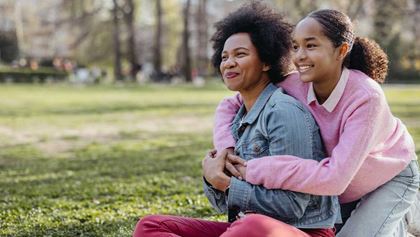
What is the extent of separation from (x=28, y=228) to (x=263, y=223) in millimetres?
2670

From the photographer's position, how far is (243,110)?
10.6 ft

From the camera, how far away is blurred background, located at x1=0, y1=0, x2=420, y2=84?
3506cm

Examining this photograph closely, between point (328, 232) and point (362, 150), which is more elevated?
point (362, 150)

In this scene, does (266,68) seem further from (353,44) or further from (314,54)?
(353,44)

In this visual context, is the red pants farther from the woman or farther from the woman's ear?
the woman's ear

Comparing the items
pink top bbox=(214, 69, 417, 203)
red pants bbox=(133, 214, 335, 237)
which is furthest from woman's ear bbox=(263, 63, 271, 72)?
red pants bbox=(133, 214, 335, 237)

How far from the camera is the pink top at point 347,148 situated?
2590 mm

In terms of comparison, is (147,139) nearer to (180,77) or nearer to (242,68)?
(242,68)

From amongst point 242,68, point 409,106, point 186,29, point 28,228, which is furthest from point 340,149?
point 186,29

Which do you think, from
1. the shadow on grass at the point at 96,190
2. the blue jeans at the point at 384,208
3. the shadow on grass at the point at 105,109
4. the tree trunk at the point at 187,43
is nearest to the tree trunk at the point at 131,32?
the tree trunk at the point at 187,43

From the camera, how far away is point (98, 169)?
7.44 metres

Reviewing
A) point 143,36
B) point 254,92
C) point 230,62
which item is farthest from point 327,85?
point 143,36

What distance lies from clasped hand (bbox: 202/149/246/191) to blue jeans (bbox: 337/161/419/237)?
2.37ft

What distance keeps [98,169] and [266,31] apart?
4863 millimetres
